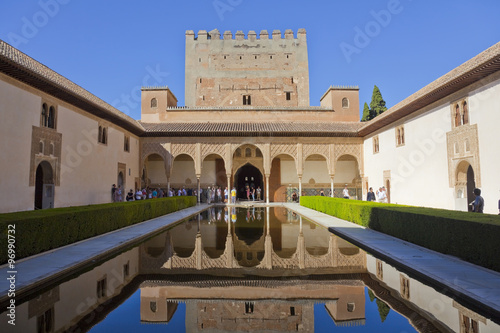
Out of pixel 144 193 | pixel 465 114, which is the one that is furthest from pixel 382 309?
pixel 144 193

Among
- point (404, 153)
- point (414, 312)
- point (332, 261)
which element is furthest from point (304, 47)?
point (414, 312)

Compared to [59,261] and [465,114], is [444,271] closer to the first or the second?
[59,261]

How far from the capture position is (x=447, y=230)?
6.30 m

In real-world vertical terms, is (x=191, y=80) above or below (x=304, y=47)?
below

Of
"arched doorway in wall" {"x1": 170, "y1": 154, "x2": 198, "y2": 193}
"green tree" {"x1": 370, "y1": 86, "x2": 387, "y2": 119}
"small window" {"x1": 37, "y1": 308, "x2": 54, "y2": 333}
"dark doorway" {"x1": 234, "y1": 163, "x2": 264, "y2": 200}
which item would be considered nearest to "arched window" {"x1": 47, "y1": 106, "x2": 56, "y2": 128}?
"small window" {"x1": 37, "y1": 308, "x2": 54, "y2": 333}

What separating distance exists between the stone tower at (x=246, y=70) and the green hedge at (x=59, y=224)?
2229 centimetres

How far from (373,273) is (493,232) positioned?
181 centimetres

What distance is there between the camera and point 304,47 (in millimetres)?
34219

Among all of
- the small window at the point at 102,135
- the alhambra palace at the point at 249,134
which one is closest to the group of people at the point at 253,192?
the alhambra palace at the point at 249,134

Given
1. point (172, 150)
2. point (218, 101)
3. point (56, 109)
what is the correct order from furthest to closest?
1. point (218, 101)
2. point (172, 150)
3. point (56, 109)

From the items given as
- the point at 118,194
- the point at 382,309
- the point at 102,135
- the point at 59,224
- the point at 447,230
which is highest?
the point at 102,135

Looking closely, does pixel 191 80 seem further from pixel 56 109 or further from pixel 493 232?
pixel 493 232

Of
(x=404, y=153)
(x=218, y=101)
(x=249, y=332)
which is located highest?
(x=218, y=101)

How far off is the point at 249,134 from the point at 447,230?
16.3m
